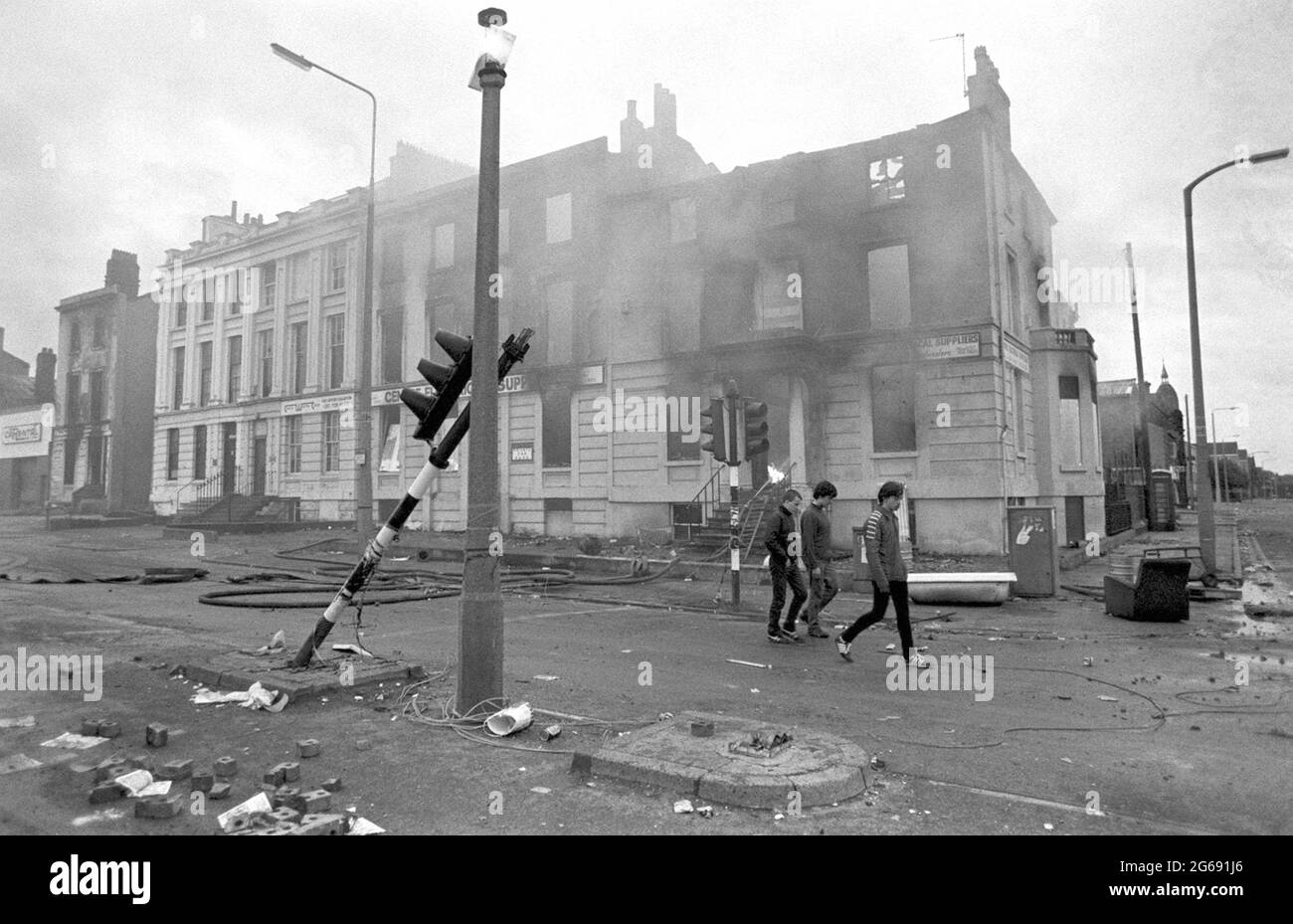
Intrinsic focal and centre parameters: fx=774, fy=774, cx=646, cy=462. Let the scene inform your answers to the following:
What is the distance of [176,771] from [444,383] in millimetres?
2607

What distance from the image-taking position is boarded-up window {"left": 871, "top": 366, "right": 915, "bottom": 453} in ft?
55.7

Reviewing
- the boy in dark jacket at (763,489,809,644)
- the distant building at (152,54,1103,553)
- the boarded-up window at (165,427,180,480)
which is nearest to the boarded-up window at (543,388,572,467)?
the distant building at (152,54,1103,553)

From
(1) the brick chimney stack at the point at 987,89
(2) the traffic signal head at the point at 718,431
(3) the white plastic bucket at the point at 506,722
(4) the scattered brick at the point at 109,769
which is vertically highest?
(1) the brick chimney stack at the point at 987,89

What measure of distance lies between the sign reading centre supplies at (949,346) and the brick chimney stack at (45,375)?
4381 cm

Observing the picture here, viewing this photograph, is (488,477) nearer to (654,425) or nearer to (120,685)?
(120,685)

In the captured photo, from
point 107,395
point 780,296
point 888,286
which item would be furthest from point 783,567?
point 107,395

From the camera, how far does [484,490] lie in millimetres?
4742

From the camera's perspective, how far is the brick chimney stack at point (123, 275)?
3631 cm

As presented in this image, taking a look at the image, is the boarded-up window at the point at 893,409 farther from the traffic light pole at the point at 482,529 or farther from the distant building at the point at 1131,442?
the traffic light pole at the point at 482,529

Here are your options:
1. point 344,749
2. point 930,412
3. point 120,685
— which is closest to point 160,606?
point 120,685

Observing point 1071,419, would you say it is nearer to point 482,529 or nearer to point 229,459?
point 482,529

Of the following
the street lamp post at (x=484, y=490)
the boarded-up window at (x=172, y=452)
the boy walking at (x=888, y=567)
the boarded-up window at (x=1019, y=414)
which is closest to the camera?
the street lamp post at (x=484, y=490)

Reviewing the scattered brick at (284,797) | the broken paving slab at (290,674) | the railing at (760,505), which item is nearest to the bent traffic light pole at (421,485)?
the broken paving slab at (290,674)

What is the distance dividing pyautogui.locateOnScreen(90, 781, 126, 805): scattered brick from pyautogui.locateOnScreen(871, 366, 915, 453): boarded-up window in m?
15.6
